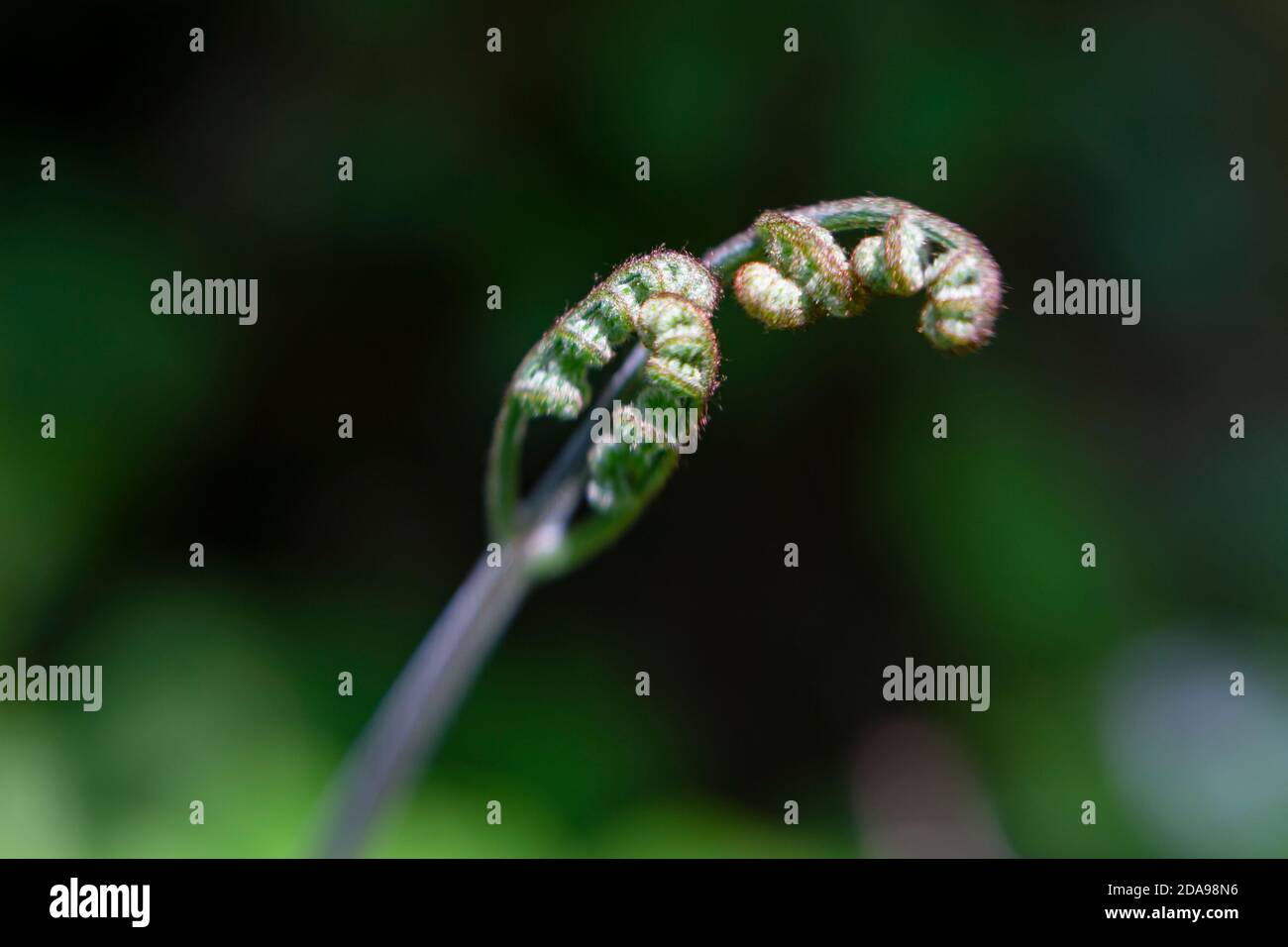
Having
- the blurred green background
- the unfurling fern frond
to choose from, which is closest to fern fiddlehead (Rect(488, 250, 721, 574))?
the unfurling fern frond

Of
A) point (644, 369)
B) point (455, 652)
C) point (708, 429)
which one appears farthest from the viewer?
point (708, 429)

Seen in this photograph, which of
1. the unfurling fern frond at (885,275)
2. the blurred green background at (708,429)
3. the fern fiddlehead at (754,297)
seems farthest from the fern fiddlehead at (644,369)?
the blurred green background at (708,429)

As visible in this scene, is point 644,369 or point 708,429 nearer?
point 644,369

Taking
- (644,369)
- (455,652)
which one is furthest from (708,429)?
(644,369)

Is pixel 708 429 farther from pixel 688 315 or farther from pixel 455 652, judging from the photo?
pixel 688 315

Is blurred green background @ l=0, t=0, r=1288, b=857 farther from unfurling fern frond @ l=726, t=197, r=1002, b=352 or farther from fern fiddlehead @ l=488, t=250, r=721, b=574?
unfurling fern frond @ l=726, t=197, r=1002, b=352

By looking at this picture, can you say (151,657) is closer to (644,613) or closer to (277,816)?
(277,816)

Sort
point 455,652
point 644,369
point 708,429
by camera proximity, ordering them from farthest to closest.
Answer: point 708,429 < point 455,652 < point 644,369

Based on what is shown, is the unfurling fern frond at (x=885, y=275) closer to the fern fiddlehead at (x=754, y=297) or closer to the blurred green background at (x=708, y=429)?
the fern fiddlehead at (x=754, y=297)
